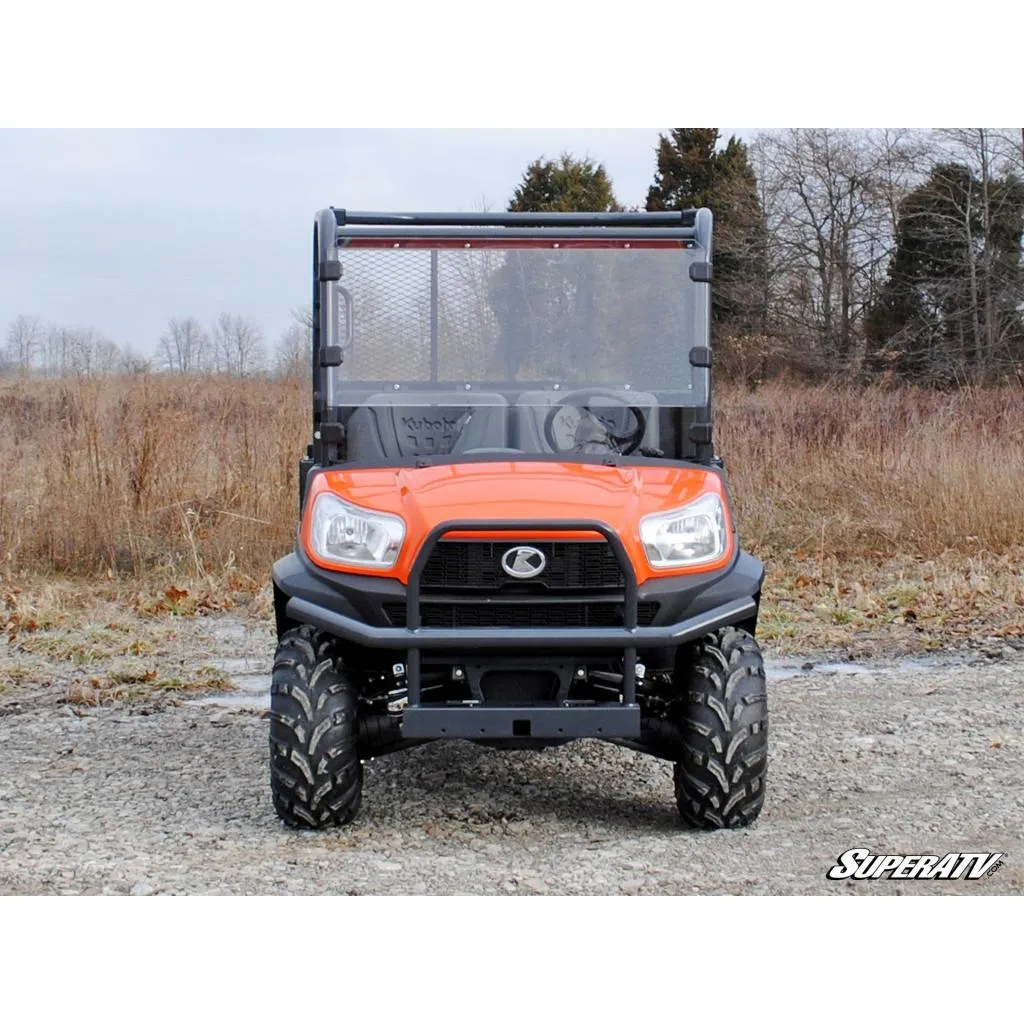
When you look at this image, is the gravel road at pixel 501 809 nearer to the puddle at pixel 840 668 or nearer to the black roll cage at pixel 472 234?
the puddle at pixel 840 668

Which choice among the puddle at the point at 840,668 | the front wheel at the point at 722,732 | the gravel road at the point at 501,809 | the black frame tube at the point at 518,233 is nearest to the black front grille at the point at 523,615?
the front wheel at the point at 722,732

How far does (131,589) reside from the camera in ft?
29.9

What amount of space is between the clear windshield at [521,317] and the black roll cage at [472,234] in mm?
48

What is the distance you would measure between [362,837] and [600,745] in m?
1.50

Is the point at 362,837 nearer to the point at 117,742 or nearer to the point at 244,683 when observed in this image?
the point at 117,742

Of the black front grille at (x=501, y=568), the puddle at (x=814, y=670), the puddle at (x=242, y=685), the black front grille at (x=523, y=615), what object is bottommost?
the puddle at (x=242, y=685)

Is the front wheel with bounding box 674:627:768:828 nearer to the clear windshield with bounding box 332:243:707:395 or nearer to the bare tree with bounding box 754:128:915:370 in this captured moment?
the clear windshield with bounding box 332:243:707:395

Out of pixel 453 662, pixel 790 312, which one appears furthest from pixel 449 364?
pixel 790 312

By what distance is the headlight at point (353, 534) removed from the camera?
4035mm

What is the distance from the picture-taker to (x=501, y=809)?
4551mm

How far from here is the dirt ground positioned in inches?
150

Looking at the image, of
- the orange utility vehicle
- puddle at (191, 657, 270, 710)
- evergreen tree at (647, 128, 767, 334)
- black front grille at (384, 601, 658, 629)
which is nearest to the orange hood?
the orange utility vehicle

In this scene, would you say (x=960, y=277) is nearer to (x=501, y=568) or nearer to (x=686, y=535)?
(x=686, y=535)

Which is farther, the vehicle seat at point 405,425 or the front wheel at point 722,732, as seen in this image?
the vehicle seat at point 405,425
